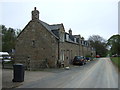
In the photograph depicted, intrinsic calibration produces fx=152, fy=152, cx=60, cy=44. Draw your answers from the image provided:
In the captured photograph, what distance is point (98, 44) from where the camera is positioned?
91.8 metres

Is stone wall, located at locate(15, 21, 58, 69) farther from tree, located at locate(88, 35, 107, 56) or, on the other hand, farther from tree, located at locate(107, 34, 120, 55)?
tree, located at locate(88, 35, 107, 56)

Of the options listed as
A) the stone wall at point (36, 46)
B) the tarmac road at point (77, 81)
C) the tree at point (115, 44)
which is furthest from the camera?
the tree at point (115, 44)

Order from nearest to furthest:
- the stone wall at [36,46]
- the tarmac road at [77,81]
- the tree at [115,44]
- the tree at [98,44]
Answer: the tarmac road at [77,81], the stone wall at [36,46], the tree at [115,44], the tree at [98,44]

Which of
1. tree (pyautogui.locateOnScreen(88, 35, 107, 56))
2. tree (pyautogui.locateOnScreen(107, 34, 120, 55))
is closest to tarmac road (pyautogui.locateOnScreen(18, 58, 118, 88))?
tree (pyautogui.locateOnScreen(107, 34, 120, 55))

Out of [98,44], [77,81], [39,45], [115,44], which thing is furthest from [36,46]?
[98,44]

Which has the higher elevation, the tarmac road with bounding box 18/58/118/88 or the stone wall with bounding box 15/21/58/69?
the stone wall with bounding box 15/21/58/69

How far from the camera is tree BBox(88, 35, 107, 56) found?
91625 millimetres

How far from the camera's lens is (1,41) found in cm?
5262

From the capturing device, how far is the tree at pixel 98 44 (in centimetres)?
9162

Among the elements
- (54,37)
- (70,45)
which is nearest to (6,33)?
(70,45)

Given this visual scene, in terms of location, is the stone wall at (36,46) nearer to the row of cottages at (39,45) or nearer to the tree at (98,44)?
the row of cottages at (39,45)

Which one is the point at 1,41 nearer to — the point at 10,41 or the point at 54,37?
the point at 10,41

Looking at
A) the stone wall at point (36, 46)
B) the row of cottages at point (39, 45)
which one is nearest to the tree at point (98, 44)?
the row of cottages at point (39, 45)

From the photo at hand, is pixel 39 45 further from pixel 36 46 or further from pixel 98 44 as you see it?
pixel 98 44
